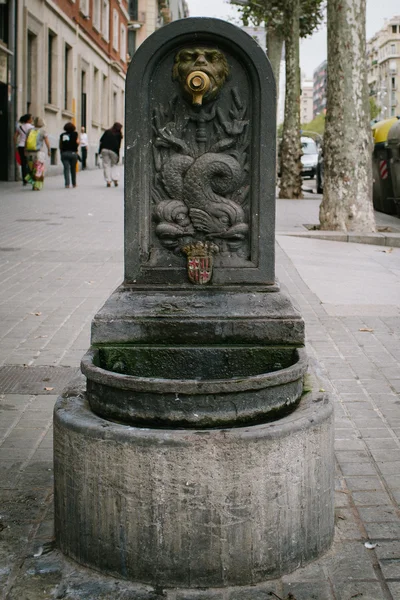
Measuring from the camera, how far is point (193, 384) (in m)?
3.19

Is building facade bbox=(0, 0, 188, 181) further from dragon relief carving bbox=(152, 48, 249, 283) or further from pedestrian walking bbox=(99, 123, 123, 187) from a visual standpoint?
dragon relief carving bbox=(152, 48, 249, 283)

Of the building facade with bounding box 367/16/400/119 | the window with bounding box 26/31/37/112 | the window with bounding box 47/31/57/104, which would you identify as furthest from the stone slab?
the building facade with bounding box 367/16/400/119

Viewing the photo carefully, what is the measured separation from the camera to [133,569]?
321 centimetres

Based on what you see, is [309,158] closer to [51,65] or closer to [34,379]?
[51,65]

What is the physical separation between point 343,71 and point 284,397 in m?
12.5

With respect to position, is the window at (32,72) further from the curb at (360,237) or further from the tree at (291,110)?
the curb at (360,237)

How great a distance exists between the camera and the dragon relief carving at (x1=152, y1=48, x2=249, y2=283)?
3764 millimetres

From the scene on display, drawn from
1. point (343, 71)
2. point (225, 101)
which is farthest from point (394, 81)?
point (225, 101)

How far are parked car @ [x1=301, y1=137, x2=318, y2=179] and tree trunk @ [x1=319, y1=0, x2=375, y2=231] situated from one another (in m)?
23.7

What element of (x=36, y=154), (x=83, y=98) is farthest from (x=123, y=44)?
(x=36, y=154)

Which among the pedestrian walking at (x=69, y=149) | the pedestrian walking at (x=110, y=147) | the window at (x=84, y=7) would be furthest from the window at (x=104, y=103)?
the pedestrian walking at (x=69, y=149)

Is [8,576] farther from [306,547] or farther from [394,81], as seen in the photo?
[394,81]

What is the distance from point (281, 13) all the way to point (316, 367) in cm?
2905

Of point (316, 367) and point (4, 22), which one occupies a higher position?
point (4, 22)
